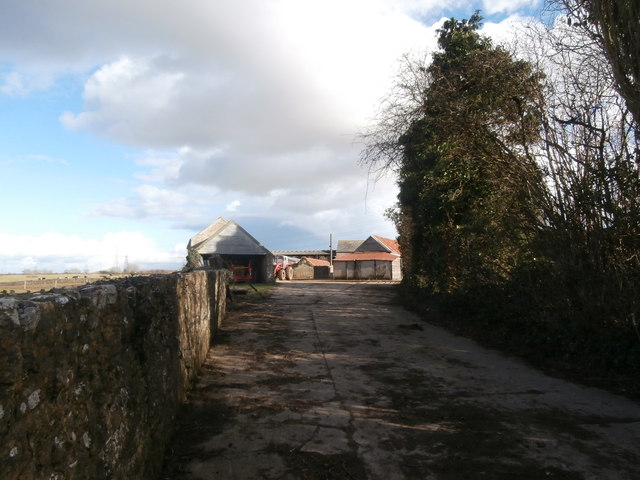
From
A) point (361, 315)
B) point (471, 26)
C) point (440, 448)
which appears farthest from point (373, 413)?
point (471, 26)

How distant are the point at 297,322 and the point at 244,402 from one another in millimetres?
7055

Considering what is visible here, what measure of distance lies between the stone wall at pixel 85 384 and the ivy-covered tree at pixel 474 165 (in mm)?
6983

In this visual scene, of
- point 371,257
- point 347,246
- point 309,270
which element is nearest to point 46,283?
point 371,257

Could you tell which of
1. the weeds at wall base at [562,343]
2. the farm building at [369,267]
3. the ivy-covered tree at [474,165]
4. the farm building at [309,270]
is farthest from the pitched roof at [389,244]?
the weeds at wall base at [562,343]

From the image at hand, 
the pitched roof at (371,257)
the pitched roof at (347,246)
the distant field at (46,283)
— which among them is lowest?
the distant field at (46,283)

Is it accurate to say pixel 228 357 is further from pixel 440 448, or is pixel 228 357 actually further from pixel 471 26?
pixel 471 26

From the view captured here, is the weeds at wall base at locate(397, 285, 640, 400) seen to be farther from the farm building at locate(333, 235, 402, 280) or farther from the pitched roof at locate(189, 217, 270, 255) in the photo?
the farm building at locate(333, 235, 402, 280)

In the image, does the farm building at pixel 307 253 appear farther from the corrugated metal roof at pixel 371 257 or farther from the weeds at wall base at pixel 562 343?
the weeds at wall base at pixel 562 343

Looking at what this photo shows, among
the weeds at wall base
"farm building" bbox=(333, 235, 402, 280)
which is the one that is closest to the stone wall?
the weeds at wall base

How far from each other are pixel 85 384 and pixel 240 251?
37.5 m

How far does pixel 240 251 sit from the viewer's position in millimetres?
39594

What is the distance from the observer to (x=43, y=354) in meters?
2.07

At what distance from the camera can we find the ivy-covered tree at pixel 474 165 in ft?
29.7

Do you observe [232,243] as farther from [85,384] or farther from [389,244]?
[85,384]
